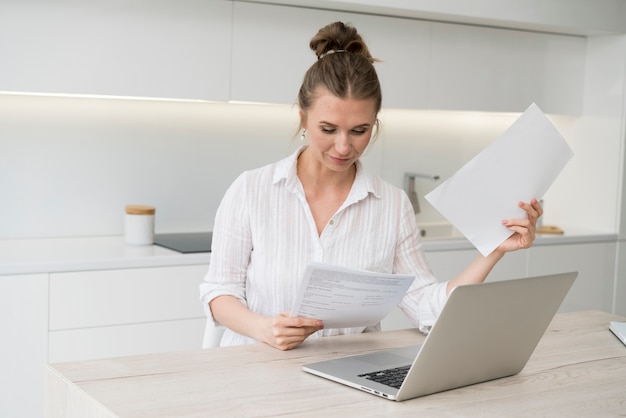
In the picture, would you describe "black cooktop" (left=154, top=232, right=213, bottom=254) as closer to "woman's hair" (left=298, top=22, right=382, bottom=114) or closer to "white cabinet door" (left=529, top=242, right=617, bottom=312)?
"woman's hair" (left=298, top=22, right=382, bottom=114)

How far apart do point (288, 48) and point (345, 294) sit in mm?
2030

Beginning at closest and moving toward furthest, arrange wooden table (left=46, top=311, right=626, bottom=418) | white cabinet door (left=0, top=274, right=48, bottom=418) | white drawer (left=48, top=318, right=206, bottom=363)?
wooden table (left=46, top=311, right=626, bottom=418) < white cabinet door (left=0, top=274, right=48, bottom=418) < white drawer (left=48, top=318, right=206, bottom=363)

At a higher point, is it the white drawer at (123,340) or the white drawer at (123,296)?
the white drawer at (123,296)

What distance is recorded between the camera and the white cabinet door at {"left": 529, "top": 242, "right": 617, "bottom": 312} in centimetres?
434

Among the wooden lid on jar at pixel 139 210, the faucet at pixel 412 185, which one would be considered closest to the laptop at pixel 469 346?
the wooden lid on jar at pixel 139 210

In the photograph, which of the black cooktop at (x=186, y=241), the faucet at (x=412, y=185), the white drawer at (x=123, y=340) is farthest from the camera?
the faucet at (x=412, y=185)

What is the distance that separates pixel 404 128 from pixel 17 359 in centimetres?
221

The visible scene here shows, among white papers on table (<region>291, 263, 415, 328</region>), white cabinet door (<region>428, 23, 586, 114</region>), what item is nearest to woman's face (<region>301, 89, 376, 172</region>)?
white papers on table (<region>291, 263, 415, 328</region>)

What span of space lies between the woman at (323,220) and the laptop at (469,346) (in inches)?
11.5

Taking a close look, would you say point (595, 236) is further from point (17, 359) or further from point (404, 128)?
point (17, 359)

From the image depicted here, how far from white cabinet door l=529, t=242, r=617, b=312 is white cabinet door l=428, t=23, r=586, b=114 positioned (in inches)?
28.7

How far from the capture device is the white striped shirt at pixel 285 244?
88.4 inches

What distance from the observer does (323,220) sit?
231cm

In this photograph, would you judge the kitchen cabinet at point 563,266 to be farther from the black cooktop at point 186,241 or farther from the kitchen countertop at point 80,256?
the kitchen countertop at point 80,256
